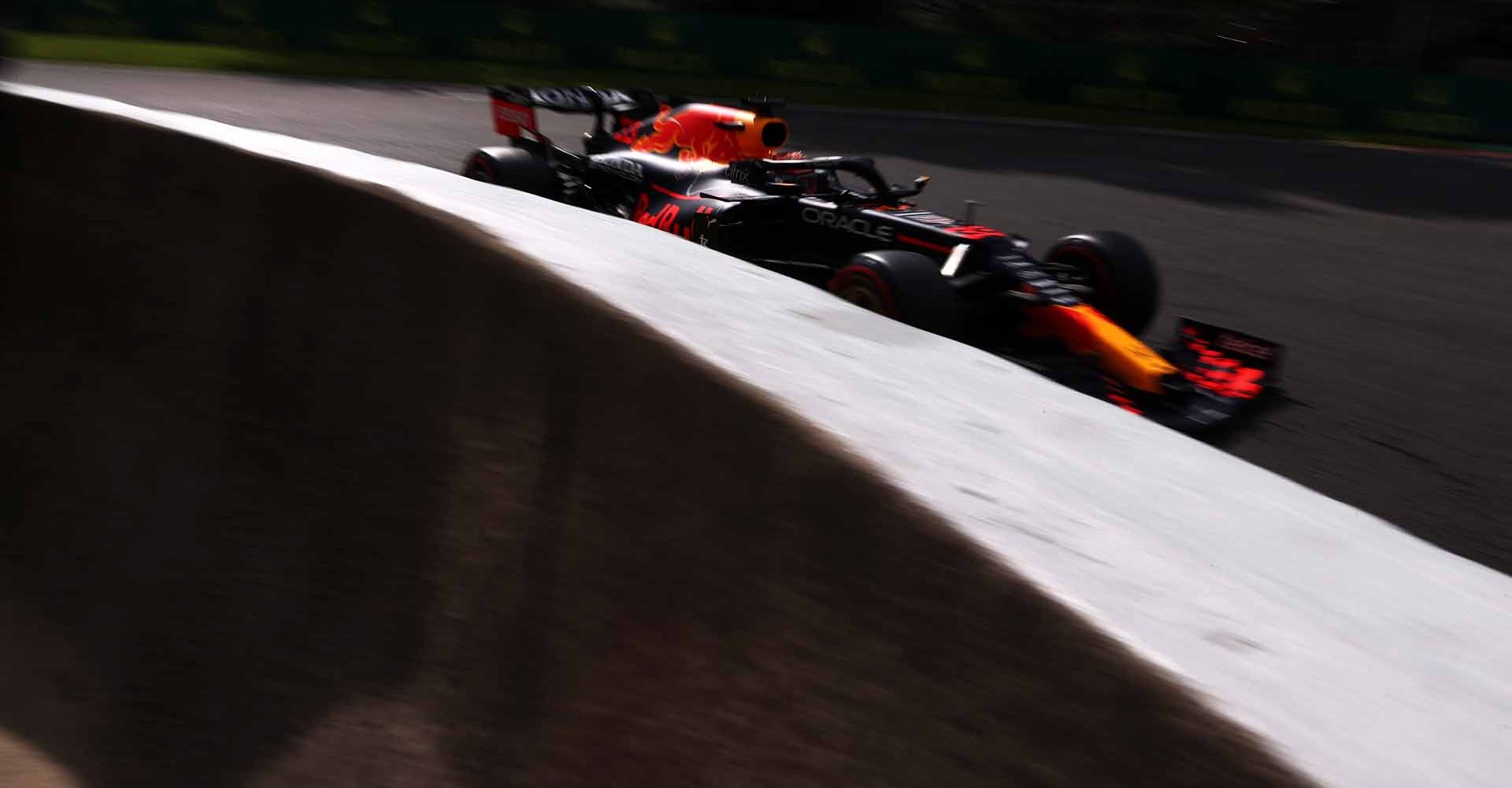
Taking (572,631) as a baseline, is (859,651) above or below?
above

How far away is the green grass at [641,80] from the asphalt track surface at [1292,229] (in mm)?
1106

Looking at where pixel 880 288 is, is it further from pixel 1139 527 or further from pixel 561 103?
pixel 561 103

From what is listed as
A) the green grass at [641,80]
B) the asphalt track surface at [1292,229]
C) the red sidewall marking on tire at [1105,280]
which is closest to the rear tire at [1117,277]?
the red sidewall marking on tire at [1105,280]

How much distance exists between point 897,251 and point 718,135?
215cm

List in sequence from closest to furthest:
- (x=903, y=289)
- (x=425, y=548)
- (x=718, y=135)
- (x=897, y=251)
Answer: (x=425, y=548) < (x=903, y=289) < (x=897, y=251) < (x=718, y=135)

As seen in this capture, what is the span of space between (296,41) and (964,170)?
488 inches

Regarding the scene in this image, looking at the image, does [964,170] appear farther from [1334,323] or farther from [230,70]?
[230,70]

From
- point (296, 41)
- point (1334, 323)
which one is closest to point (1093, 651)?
point (1334, 323)

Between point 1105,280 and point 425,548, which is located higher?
point 1105,280

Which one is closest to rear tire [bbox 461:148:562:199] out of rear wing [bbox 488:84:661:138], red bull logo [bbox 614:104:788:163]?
rear wing [bbox 488:84:661:138]

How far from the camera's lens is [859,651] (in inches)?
61.2

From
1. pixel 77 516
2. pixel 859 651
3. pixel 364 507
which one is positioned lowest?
pixel 77 516

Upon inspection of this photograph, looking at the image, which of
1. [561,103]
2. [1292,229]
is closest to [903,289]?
[561,103]

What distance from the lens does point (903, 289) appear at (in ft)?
17.3
